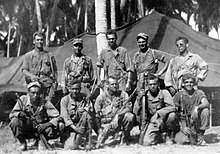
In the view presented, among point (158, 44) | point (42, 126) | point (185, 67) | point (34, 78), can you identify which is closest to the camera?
point (42, 126)

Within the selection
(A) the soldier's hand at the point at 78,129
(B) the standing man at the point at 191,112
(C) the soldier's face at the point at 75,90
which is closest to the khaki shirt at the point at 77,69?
(C) the soldier's face at the point at 75,90

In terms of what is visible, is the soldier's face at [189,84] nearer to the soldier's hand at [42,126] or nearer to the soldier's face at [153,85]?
the soldier's face at [153,85]

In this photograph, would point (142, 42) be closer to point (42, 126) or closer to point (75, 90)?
point (75, 90)

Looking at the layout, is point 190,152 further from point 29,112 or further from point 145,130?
point 29,112

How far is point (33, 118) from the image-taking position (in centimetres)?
657

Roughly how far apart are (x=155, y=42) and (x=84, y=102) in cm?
471

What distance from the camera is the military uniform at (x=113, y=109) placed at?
269 inches

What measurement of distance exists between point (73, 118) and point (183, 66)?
2307mm

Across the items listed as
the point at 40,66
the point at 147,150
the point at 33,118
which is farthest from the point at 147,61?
the point at 33,118

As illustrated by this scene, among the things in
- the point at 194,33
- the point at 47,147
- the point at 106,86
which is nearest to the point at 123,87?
the point at 106,86

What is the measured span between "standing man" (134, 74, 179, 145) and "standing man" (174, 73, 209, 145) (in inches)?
6.7

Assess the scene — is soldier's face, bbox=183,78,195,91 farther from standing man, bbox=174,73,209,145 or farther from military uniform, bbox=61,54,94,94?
military uniform, bbox=61,54,94,94

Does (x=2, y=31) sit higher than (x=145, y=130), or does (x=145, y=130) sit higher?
(x=2, y=31)

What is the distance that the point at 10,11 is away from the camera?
3478cm
